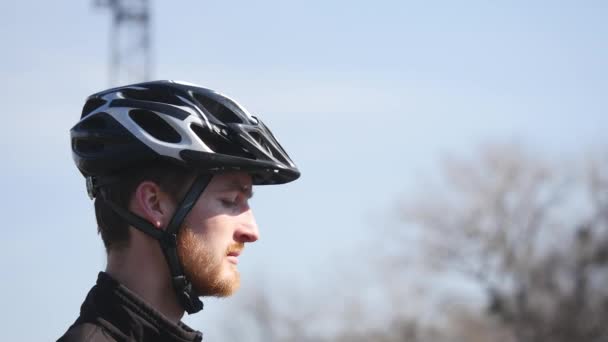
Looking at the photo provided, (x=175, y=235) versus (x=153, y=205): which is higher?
(x=153, y=205)

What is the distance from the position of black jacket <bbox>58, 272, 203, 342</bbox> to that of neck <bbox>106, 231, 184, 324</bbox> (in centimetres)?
8

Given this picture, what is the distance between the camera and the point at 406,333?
50438mm

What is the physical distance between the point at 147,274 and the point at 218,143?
572 millimetres

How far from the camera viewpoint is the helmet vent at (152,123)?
5.04 m

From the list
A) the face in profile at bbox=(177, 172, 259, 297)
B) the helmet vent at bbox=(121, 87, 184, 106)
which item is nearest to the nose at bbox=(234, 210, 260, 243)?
the face in profile at bbox=(177, 172, 259, 297)

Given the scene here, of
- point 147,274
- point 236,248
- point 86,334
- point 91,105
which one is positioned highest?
point 91,105

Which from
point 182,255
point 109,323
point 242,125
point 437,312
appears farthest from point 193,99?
point 437,312

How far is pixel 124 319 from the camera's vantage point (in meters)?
4.79

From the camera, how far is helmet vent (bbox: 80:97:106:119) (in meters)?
5.29

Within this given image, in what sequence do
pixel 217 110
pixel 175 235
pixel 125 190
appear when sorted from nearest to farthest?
pixel 175 235, pixel 125 190, pixel 217 110

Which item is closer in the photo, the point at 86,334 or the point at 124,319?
the point at 86,334

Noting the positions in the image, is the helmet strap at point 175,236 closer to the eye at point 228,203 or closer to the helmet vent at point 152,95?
the eye at point 228,203

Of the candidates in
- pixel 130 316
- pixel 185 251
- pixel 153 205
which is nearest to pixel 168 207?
pixel 153 205

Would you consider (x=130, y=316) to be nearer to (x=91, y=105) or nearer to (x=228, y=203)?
(x=228, y=203)
